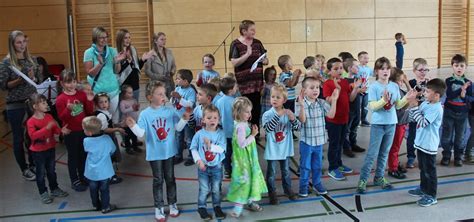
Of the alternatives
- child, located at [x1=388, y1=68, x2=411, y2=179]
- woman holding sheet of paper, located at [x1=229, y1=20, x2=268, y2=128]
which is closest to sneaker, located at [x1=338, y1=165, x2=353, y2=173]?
child, located at [x1=388, y1=68, x2=411, y2=179]

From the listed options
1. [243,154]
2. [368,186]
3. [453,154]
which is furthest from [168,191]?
[453,154]

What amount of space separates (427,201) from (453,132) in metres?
1.58

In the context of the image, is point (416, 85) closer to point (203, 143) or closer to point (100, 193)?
point (203, 143)

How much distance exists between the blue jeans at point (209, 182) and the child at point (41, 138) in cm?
168

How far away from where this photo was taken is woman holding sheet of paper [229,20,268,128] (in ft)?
18.2

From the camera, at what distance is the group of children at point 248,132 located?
406 cm

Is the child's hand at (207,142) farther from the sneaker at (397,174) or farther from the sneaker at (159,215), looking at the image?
the sneaker at (397,174)

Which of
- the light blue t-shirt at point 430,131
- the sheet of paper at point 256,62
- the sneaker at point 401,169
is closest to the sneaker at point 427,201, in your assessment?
the light blue t-shirt at point 430,131

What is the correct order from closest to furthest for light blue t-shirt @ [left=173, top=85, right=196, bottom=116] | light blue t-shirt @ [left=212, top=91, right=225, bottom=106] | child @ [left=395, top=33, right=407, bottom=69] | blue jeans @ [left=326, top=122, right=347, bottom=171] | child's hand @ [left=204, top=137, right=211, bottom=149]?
child's hand @ [left=204, top=137, right=211, bottom=149] < light blue t-shirt @ [left=212, top=91, right=225, bottom=106] < blue jeans @ [left=326, top=122, right=347, bottom=171] < light blue t-shirt @ [left=173, top=85, right=196, bottom=116] < child @ [left=395, top=33, right=407, bottom=69]

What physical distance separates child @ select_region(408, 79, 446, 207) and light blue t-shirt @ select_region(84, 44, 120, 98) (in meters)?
3.41

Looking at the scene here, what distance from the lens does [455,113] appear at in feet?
17.2

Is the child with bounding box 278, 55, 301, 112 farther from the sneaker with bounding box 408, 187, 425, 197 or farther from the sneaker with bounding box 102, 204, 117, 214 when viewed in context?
the sneaker with bounding box 102, 204, 117, 214

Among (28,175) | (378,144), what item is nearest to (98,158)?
(28,175)

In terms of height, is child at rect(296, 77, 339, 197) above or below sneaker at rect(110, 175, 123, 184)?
above
